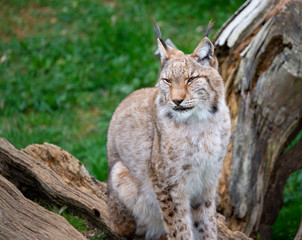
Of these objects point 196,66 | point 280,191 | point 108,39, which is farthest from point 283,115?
point 108,39

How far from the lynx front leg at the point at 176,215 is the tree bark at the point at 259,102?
125 cm

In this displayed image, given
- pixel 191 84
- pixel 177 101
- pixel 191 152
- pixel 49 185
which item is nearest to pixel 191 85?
pixel 191 84

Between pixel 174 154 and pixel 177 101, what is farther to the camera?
pixel 174 154

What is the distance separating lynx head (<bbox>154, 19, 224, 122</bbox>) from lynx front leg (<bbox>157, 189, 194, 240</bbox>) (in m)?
0.69

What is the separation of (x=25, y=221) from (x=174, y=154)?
4.47 feet

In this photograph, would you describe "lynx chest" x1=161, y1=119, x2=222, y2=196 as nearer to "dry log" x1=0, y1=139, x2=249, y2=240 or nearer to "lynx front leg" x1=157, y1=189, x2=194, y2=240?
"lynx front leg" x1=157, y1=189, x2=194, y2=240

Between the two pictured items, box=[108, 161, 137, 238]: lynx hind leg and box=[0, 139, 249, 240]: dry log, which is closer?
box=[108, 161, 137, 238]: lynx hind leg

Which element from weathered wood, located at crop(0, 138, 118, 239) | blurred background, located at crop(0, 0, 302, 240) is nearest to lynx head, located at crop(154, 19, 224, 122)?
weathered wood, located at crop(0, 138, 118, 239)

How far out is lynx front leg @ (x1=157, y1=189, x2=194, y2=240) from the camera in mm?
4016

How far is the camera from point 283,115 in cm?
501

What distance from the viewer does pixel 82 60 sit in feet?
27.3

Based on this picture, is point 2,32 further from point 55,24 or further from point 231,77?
point 231,77

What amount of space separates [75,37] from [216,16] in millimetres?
2726

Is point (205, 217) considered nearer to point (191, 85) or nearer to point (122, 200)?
point (122, 200)
